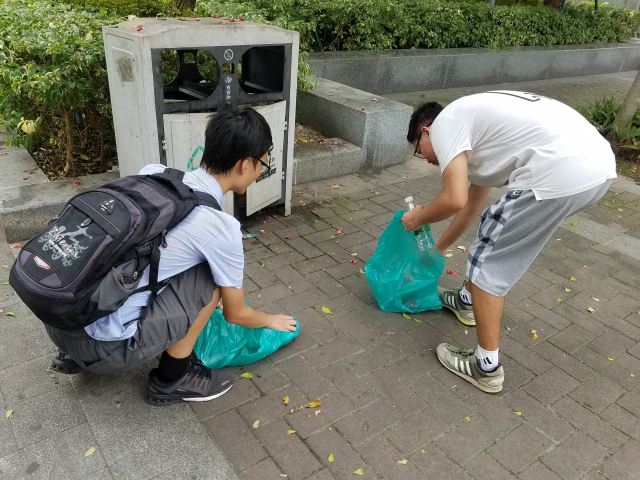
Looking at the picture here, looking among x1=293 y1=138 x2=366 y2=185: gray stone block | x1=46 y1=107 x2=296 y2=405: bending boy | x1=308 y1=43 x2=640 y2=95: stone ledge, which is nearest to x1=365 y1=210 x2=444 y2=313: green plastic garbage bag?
x1=46 y1=107 x2=296 y2=405: bending boy

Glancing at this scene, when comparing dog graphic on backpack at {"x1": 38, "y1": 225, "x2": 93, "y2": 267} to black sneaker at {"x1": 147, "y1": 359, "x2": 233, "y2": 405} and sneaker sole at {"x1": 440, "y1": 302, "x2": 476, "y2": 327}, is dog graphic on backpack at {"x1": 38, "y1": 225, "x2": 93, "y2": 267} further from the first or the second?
sneaker sole at {"x1": 440, "y1": 302, "x2": 476, "y2": 327}

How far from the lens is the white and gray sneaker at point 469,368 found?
2633 mm

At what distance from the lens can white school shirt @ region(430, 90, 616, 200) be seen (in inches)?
89.4

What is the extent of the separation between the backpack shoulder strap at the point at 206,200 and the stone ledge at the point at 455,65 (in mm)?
5446

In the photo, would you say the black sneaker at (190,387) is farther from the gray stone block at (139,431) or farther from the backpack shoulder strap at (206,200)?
the backpack shoulder strap at (206,200)

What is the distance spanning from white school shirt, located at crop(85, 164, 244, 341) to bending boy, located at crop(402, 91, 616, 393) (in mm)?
1020

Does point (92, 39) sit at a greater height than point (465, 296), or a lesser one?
greater

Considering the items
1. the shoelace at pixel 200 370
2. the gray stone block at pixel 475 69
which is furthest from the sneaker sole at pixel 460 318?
the gray stone block at pixel 475 69

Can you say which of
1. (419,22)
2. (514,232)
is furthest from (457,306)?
(419,22)

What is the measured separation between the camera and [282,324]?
256 centimetres

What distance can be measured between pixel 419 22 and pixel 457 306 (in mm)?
7168

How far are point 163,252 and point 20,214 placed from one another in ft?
6.82

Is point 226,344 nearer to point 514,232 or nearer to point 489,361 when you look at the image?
point 489,361

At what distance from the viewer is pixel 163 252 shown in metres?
1.95
